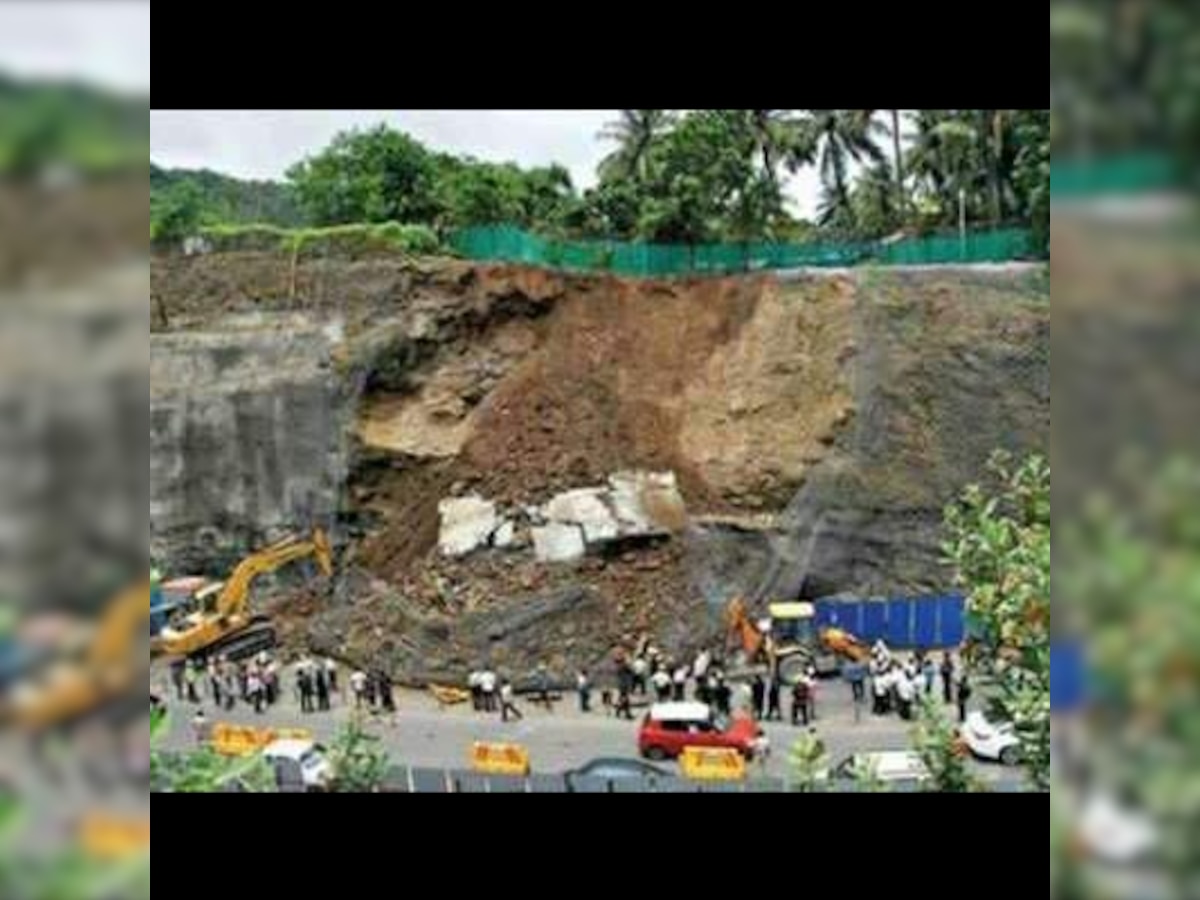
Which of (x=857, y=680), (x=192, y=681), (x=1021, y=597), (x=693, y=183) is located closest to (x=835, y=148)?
(x=693, y=183)

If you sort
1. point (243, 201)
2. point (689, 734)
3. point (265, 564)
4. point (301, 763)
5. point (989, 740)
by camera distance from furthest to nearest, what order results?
point (243, 201)
point (265, 564)
point (689, 734)
point (301, 763)
point (989, 740)

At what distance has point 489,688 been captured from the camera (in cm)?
819

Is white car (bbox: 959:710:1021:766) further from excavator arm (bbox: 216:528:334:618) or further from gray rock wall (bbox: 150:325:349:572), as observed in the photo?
gray rock wall (bbox: 150:325:349:572)

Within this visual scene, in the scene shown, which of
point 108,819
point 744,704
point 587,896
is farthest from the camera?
point 744,704

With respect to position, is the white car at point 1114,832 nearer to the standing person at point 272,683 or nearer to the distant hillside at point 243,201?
the standing person at point 272,683

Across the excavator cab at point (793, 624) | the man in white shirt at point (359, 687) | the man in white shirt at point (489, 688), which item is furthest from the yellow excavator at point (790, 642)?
the man in white shirt at point (359, 687)

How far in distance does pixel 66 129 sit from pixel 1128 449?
594 mm

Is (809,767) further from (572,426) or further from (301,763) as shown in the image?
(572,426)

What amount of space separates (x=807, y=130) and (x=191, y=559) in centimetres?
424

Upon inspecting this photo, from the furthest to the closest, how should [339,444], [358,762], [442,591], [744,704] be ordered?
1. [339,444]
2. [442,591]
3. [744,704]
4. [358,762]

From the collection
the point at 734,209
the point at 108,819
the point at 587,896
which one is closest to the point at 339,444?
the point at 734,209

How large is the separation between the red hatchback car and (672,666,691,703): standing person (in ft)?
1.67

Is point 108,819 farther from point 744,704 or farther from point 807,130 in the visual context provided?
point 807,130

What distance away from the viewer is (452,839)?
5031mm
